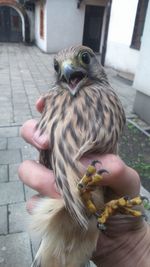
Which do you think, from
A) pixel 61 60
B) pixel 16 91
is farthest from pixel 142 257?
pixel 16 91

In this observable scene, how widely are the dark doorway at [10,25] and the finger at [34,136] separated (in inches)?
837

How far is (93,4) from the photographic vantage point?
17.4m

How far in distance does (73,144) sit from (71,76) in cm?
50

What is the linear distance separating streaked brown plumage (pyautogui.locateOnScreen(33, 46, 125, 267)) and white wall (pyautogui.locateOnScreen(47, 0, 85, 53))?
15.8m

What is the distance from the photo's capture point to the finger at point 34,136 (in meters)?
1.77

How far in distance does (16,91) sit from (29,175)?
737cm

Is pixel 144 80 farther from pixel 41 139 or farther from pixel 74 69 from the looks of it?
pixel 41 139

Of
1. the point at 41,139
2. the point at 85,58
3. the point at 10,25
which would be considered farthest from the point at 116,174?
the point at 10,25

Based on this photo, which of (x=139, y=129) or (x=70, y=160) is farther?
(x=139, y=129)

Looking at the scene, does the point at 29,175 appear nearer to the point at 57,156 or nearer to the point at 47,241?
the point at 57,156

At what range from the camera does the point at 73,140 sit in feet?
5.73

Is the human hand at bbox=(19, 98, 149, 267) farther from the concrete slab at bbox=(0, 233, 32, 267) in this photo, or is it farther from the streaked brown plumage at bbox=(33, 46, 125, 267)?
the concrete slab at bbox=(0, 233, 32, 267)

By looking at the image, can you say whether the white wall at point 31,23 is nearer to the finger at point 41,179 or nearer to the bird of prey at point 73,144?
the bird of prey at point 73,144

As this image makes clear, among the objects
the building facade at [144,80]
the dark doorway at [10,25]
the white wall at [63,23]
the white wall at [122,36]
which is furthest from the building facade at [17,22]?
the building facade at [144,80]
